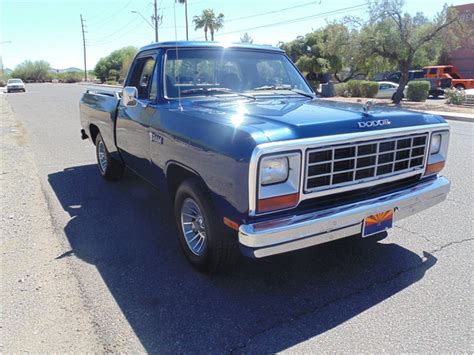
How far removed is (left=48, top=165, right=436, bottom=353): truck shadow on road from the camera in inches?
106

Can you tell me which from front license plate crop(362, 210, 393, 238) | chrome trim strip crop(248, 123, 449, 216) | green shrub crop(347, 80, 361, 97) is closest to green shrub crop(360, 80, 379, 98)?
green shrub crop(347, 80, 361, 97)

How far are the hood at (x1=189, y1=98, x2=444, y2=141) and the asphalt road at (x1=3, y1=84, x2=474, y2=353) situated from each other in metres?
1.25

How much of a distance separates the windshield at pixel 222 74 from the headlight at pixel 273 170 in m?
1.64

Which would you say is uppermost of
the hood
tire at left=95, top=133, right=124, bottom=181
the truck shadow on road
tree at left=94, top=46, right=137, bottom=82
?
tree at left=94, top=46, right=137, bottom=82

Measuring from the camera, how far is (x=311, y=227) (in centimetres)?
273

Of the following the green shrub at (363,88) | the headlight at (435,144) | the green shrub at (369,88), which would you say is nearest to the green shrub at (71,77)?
the green shrub at (363,88)

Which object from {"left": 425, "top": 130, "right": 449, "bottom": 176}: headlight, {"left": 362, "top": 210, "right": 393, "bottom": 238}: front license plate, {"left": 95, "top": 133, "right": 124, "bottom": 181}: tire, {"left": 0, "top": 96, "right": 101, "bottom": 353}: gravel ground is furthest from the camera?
{"left": 95, "top": 133, "right": 124, "bottom": 181}: tire

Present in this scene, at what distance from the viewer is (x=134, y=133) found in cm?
454

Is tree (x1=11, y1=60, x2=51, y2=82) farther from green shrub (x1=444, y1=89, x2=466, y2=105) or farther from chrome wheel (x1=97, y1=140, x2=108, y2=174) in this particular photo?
chrome wheel (x1=97, y1=140, x2=108, y2=174)

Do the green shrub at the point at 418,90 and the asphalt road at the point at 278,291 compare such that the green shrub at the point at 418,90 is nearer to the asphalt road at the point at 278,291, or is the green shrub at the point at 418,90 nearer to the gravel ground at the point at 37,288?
the asphalt road at the point at 278,291

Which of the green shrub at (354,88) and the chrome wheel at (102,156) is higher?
the green shrub at (354,88)

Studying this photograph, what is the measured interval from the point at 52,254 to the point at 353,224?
282cm

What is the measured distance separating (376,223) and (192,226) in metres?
1.54

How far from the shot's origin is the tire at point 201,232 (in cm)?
310
